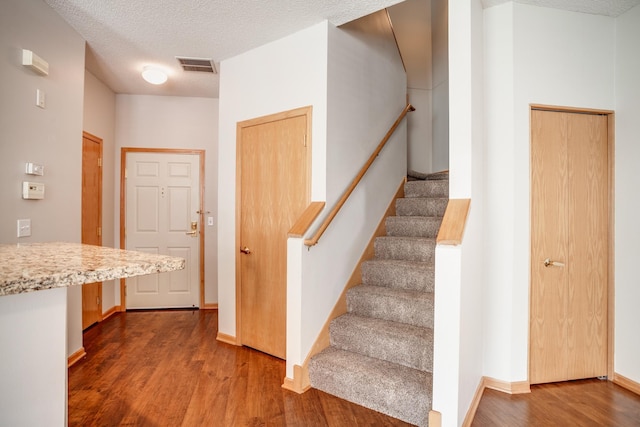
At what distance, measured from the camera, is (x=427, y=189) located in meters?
3.78

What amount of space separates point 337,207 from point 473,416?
1576 millimetres

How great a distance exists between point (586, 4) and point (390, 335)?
8.75ft

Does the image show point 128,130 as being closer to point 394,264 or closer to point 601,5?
point 394,264

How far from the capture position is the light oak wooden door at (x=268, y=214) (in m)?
2.86

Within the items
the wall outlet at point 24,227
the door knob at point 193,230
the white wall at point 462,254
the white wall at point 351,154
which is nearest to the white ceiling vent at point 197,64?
the white wall at point 351,154

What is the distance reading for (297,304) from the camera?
94.5 inches

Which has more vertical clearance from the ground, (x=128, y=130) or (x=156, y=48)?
(x=156, y=48)

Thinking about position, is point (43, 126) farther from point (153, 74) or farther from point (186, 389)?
point (186, 389)

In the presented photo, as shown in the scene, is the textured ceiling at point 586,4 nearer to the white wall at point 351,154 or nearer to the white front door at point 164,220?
the white wall at point 351,154

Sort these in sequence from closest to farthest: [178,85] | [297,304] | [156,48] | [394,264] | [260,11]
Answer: [297,304], [260,11], [394,264], [156,48], [178,85]

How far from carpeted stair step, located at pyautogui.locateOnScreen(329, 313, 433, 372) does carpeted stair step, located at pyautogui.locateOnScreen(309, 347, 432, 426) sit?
0.17 feet

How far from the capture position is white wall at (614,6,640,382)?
2.47 m

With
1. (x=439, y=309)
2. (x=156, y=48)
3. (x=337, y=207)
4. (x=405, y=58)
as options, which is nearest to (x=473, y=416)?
(x=439, y=309)

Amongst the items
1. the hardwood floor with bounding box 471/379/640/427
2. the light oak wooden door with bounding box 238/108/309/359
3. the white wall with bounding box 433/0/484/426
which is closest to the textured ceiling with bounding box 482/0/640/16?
the white wall with bounding box 433/0/484/426
